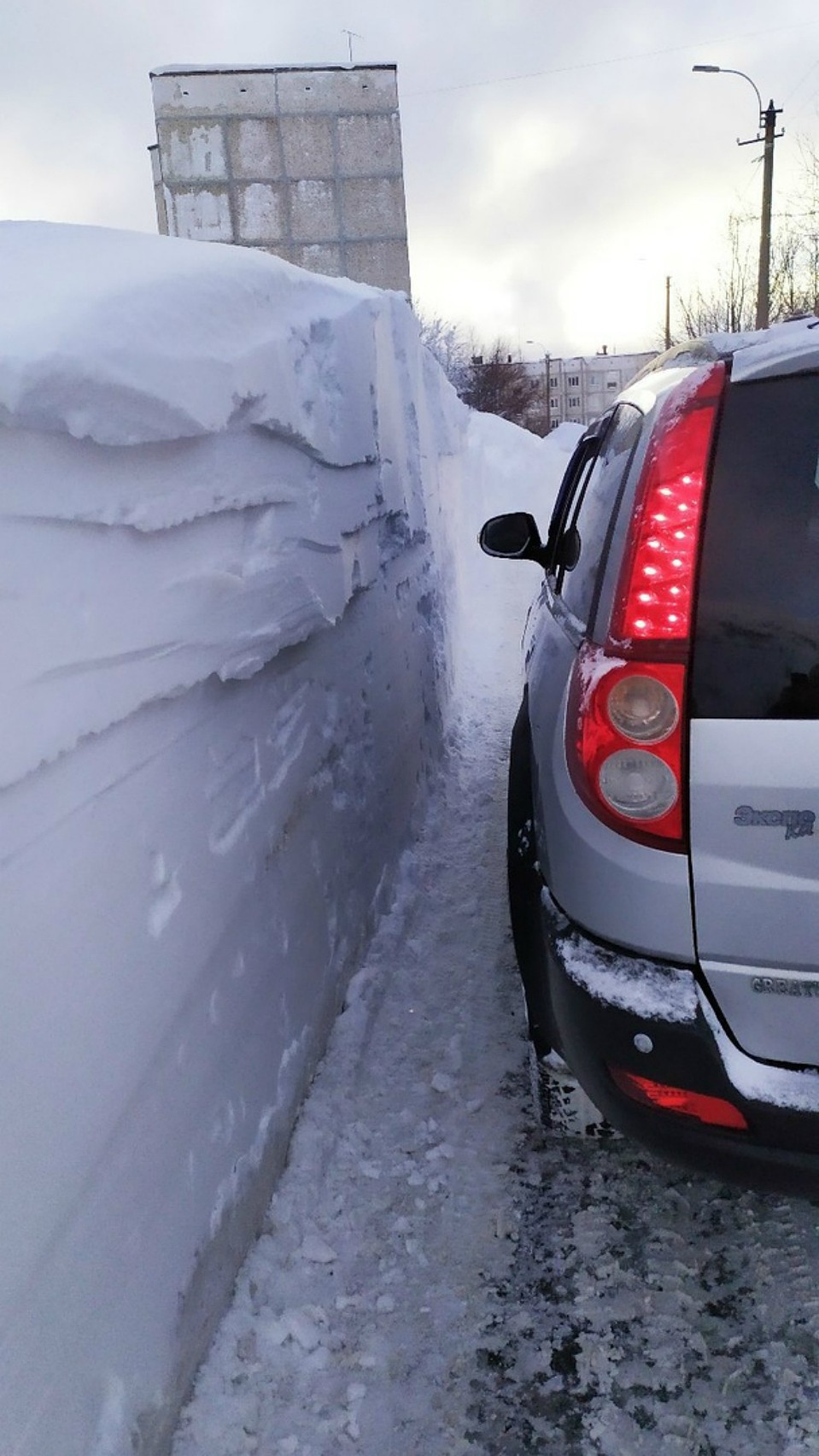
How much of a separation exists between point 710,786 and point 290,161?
27.3 meters

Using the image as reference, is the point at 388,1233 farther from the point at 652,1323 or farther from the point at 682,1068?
the point at 682,1068

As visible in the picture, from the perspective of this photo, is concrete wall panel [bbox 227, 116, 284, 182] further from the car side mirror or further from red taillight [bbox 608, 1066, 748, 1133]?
red taillight [bbox 608, 1066, 748, 1133]

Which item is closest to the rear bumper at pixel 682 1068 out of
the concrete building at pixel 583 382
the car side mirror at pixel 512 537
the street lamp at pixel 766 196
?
the car side mirror at pixel 512 537

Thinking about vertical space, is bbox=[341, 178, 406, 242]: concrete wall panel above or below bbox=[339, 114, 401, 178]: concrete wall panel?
below

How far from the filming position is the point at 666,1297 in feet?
6.90

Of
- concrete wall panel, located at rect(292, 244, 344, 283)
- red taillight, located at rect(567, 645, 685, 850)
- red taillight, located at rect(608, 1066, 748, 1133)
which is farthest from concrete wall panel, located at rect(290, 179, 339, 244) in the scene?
red taillight, located at rect(608, 1066, 748, 1133)

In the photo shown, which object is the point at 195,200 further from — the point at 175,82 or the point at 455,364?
the point at 455,364

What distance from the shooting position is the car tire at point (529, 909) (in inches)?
83.0

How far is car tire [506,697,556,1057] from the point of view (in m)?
2.11

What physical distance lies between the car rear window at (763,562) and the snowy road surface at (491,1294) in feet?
4.17

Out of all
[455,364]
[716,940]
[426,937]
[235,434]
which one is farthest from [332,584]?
[455,364]

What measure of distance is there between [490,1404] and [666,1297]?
47 centimetres

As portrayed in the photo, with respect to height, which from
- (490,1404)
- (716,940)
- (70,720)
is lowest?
(490,1404)

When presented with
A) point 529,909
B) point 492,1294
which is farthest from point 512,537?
point 492,1294
